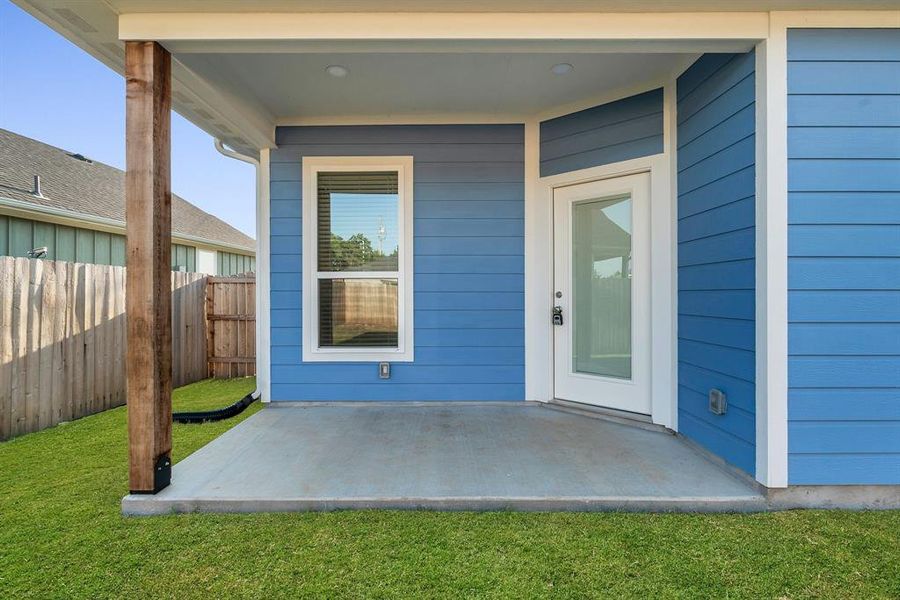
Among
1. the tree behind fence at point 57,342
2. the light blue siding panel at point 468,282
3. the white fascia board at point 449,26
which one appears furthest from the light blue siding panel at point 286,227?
the white fascia board at point 449,26

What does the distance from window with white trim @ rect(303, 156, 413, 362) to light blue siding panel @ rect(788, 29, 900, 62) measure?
2.84m

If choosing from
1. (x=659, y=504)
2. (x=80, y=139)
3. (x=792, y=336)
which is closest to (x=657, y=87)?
(x=792, y=336)

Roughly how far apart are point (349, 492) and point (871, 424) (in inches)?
109

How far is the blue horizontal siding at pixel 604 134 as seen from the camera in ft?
10.4

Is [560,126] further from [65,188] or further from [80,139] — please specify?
[80,139]

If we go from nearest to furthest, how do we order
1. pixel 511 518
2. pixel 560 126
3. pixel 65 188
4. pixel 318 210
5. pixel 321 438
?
pixel 511 518, pixel 321 438, pixel 560 126, pixel 318 210, pixel 65 188

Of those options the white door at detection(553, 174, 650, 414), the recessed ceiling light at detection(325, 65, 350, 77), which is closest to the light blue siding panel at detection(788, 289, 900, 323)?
the white door at detection(553, 174, 650, 414)

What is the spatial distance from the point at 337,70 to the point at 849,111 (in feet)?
10.2

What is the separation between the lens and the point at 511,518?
2.03 m

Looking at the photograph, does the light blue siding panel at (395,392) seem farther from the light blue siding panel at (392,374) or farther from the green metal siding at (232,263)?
the green metal siding at (232,263)

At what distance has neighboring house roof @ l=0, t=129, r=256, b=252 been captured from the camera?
626cm

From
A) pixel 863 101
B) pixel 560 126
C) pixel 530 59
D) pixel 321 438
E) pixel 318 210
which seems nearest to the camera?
pixel 863 101

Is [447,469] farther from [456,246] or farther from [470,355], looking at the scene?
[456,246]

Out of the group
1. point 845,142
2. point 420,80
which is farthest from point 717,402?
point 420,80
